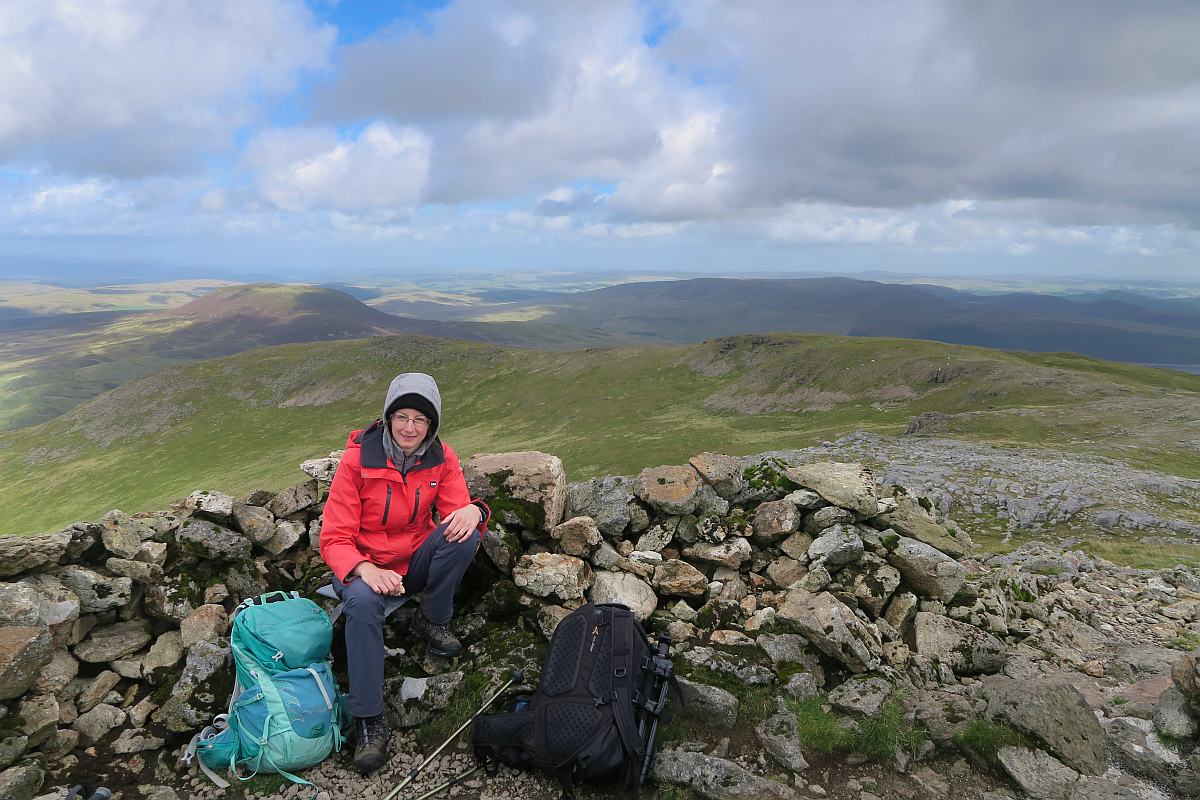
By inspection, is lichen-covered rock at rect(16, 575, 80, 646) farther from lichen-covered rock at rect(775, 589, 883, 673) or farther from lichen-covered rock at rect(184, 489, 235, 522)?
lichen-covered rock at rect(775, 589, 883, 673)

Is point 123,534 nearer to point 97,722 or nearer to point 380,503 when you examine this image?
point 97,722

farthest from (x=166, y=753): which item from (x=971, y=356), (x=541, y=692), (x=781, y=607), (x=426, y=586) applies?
(x=971, y=356)

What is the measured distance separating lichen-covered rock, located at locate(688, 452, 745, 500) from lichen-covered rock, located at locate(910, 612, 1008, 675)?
4.16 m

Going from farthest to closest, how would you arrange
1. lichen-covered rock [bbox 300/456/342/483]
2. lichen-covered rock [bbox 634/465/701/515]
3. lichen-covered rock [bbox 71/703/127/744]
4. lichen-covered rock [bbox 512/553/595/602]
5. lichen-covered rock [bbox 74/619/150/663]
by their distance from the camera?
lichen-covered rock [bbox 300/456/342/483]
lichen-covered rock [bbox 634/465/701/515]
lichen-covered rock [bbox 512/553/595/602]
lichen-covered rock [bbox 74/619/150/663]
lichen-covered rock [bbox 71/703/127/744]

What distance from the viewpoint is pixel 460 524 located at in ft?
22.7

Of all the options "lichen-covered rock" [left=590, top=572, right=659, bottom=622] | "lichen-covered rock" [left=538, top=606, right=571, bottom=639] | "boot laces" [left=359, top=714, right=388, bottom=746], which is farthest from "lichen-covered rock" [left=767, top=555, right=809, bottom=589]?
"boot laces" [left=359, top=714, right=388, bottom=746]

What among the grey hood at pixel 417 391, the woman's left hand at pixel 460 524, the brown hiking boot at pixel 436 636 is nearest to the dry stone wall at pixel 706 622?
the brown hiking boot at pixel 436 636

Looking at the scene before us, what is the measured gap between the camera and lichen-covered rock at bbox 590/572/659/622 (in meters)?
8.43

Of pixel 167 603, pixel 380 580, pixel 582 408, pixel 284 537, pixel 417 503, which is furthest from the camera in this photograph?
pixel 582 408

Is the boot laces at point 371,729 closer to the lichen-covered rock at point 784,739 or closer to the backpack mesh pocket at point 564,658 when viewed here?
the backpack mesh pocket at point 564,658

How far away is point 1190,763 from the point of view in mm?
4805

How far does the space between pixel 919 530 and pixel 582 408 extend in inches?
3171

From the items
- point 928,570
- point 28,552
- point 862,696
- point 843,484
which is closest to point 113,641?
point 28,552

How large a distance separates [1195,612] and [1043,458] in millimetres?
24129
